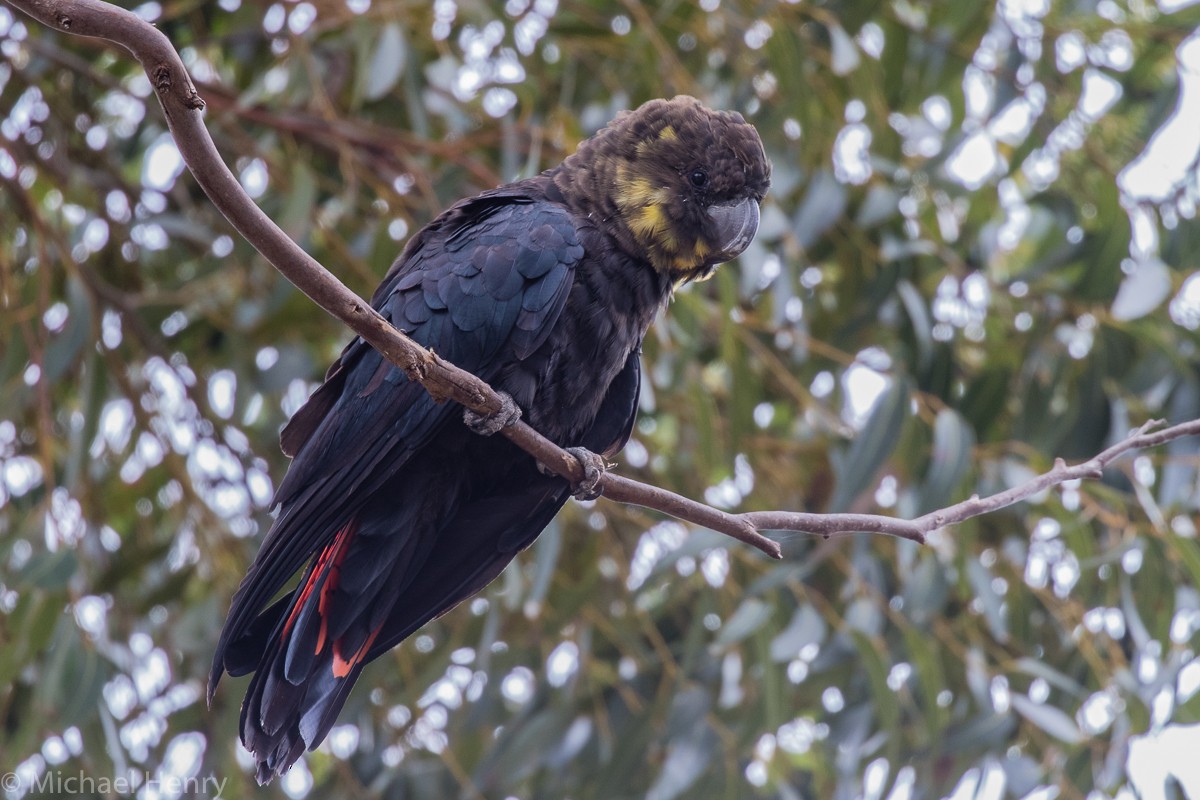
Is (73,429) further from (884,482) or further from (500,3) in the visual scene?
(884,482)

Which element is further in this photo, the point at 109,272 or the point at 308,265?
the point at 109,272

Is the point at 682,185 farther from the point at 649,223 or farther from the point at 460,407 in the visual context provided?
the point at 460,407

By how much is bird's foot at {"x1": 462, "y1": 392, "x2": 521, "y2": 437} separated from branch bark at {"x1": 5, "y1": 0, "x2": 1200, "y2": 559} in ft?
0.14

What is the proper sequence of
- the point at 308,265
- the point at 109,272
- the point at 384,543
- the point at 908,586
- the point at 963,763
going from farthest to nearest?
1. the point at 109,272
2. the point at 963,763
3. the point at 908,586
4. the point at 384,543
5. the point at 308,265

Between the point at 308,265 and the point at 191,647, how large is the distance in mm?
1941

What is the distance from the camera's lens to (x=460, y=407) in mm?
2070

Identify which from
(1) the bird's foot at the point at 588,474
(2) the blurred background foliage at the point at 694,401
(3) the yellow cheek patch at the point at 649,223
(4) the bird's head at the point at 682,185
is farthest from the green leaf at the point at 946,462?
(1) the bird's foot at the point at 588,474

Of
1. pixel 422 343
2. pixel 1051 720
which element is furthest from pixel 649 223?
pixel 1051 720

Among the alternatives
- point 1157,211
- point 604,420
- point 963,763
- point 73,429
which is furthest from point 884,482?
point 73,429

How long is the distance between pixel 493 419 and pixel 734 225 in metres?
0.69

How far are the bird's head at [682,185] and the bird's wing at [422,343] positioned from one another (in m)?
0.13

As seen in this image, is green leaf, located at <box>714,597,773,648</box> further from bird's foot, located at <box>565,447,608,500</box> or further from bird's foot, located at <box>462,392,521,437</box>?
bird's foot, located at <box>462,392,521,437</box>

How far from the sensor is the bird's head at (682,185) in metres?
2.34

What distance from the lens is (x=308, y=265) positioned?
144 centimetres
